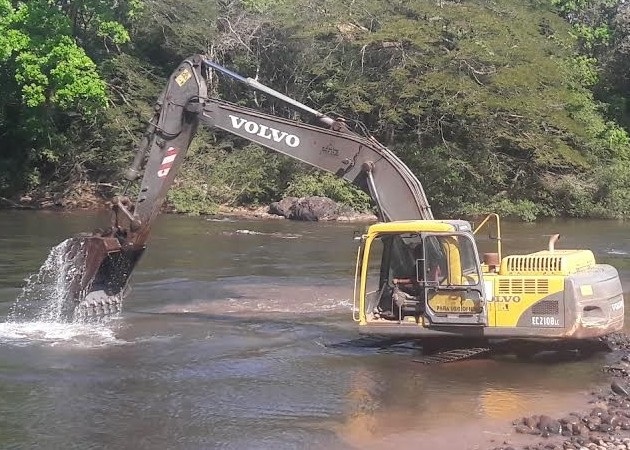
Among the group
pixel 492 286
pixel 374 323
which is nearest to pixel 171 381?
pixel 374 323

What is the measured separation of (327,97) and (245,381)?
3075 centimetres

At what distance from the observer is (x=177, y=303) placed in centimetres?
1609

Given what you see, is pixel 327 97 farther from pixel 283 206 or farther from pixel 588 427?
pixel 588 427

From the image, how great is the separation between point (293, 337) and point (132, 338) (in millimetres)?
2471

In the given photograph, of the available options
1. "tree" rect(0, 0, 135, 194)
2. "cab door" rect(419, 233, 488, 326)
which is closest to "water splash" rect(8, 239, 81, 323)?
"cab door" rect(419, 233, 488, 326)

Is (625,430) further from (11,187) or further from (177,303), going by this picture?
(11,187)

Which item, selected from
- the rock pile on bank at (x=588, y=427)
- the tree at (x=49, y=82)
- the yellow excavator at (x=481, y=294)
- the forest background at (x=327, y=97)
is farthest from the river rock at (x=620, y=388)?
the tree at (x=49, y=82)

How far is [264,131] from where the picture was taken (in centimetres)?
1290

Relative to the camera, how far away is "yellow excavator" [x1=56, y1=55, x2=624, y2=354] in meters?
11.1

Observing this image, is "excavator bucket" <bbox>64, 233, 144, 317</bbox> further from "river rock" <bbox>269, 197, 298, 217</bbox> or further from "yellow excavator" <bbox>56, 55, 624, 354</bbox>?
"river rock" <bbox>269, 197, 298, 217</bbox>

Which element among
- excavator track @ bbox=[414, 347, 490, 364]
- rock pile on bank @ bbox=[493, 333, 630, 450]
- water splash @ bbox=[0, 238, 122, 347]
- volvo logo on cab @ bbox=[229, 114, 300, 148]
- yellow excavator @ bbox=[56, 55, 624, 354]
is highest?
volvo logo on cab @ bbox=[229, 114, 300, 148]

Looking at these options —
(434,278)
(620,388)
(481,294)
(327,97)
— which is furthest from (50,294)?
(327,97)

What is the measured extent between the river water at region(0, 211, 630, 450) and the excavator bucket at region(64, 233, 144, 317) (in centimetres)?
48

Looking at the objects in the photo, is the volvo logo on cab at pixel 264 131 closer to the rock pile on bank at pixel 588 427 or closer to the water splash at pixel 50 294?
the water splash at pixel 50 294
